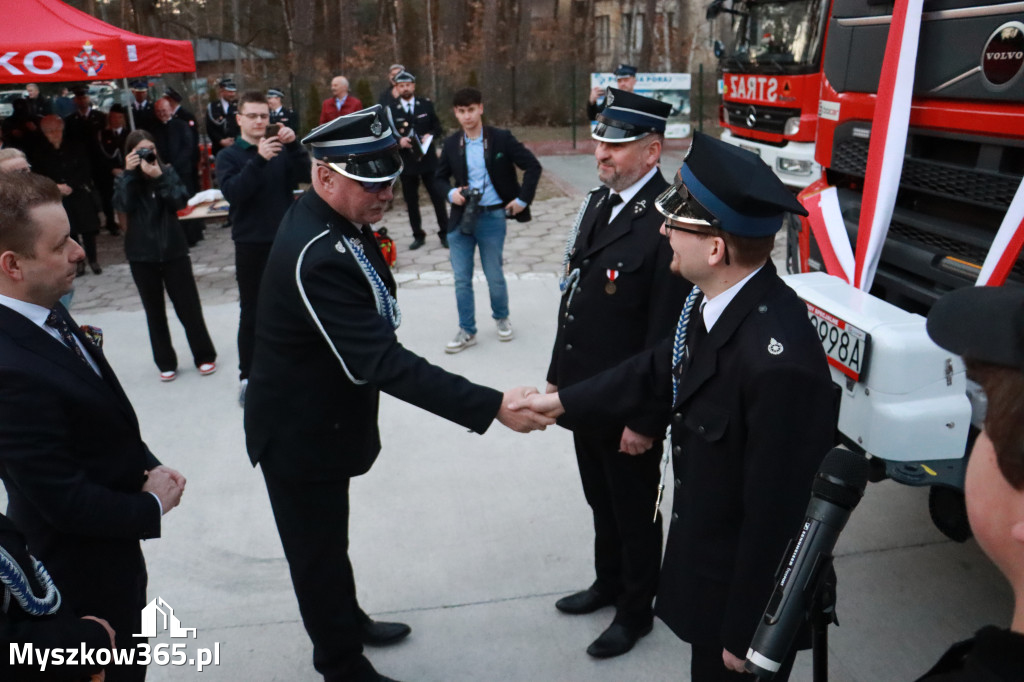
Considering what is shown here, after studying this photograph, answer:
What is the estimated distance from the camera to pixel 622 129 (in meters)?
3.19

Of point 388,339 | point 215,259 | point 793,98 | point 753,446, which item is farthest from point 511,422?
point 215,259

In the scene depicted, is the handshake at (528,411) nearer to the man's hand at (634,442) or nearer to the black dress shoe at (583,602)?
the man's hand at (634,442)

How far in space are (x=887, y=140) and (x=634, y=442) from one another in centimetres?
195

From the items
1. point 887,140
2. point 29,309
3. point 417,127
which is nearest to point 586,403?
point 29,309

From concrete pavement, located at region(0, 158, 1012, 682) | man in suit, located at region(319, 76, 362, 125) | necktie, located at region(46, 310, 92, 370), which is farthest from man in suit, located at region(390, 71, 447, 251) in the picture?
necktie, located at region(46, 310, 92, 370)

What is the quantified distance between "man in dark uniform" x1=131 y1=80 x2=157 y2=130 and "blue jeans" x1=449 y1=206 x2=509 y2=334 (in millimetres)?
6738

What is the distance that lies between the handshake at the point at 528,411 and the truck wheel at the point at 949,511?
1.51 metres

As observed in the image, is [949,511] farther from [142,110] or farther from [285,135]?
[142,110]

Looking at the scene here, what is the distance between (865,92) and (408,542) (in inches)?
123

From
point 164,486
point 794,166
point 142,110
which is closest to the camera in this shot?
point 164,486

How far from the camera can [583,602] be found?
11.3ft

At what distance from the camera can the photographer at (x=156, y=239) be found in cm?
567

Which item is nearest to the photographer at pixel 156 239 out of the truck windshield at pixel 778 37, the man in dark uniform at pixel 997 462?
the man in dark uniform at pixel 997 462

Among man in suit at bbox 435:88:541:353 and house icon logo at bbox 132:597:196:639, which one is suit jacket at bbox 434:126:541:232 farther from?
house icon logo at bbox 132:597:196:639
